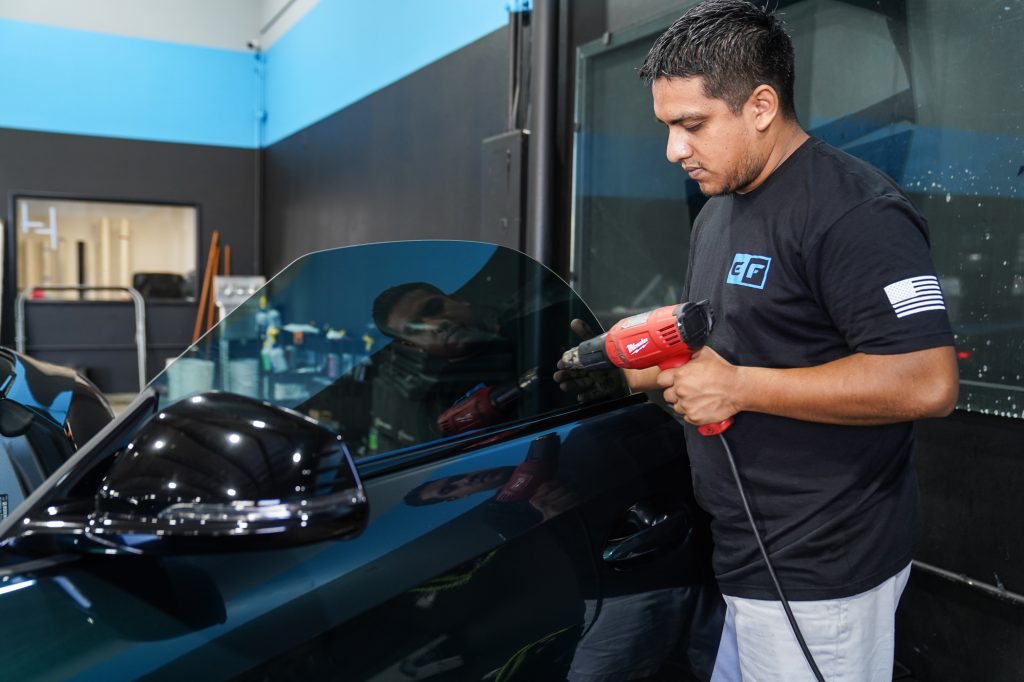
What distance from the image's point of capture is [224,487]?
0.68 m

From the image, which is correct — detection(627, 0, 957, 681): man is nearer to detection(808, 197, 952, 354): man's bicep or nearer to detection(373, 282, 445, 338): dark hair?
detection(808, 197, 952, 354): man's bicep

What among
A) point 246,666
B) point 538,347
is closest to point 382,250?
point 538,347

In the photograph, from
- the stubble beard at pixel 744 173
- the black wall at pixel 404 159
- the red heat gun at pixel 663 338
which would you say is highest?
the black wall at pixel 404 159

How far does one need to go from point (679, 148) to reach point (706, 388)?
1.30 feet

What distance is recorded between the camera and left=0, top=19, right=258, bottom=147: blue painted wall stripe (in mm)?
7703

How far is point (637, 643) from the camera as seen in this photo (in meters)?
1.10

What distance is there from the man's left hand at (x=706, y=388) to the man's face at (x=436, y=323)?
0.31 m

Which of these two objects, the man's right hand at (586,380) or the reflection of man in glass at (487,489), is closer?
the reflection of man in glass at (487,489)

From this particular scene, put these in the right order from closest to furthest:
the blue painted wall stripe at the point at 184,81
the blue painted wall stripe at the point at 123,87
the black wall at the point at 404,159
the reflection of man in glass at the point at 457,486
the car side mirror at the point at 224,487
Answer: the car side mirror at the point at 224,487 < the reflection of man in glass at the point at 457,486 < the black wall at the point at 404,159 < the blue painted wall stripe at the point at 184,81 < the blue painted wall stripe at the point at 123,87

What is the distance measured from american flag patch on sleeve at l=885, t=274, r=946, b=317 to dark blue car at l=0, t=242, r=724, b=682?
1.39 feet

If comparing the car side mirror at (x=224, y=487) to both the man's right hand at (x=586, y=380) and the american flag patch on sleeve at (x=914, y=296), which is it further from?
the american flag patch on sleeve at (x=914, y=296)

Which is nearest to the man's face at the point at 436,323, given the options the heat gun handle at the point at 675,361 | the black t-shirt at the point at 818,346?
the heat gun handle at the point at 675,361

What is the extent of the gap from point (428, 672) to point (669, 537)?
19.5 inches

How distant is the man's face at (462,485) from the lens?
3.10 ft
